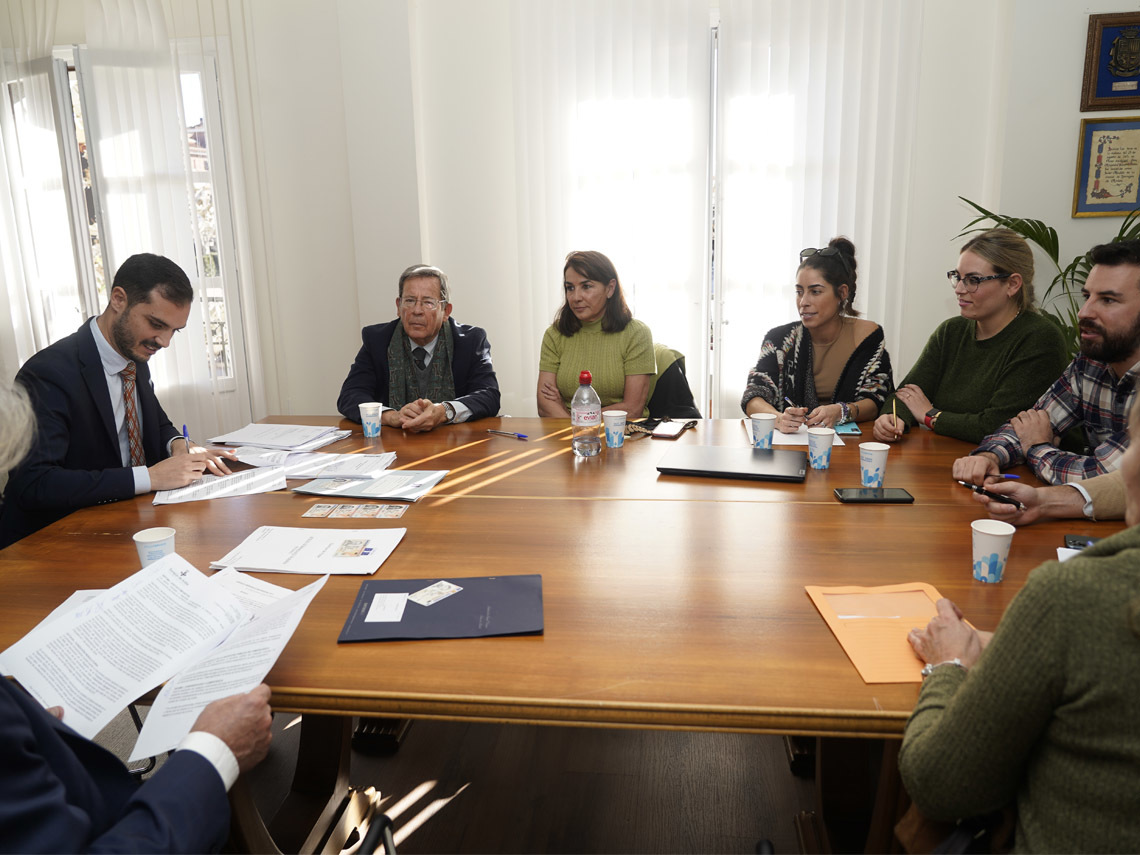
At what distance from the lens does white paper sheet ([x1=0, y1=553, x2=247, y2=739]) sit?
106cm

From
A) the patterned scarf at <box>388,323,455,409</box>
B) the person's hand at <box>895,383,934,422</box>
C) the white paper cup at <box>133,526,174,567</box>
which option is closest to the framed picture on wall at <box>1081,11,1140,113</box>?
the person's hand at <box>895,383,934,422</box>

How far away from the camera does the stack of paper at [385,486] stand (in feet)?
6.23

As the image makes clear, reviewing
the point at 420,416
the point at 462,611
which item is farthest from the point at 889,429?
the point at 462,611

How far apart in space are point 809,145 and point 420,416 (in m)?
2.70

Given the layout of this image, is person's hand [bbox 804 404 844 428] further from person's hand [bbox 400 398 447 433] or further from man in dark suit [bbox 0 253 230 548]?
man in dark suit [bbox 0 253 230 548]

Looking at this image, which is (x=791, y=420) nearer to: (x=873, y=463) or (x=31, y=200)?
(x=873, y=463)

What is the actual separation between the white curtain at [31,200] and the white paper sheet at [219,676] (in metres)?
4.26

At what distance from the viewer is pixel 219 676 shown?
109 cm

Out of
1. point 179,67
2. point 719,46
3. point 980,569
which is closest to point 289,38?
point 179,67

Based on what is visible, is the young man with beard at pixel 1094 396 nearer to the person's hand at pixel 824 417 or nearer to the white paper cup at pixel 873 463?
the white paper cup at pixel 873 463

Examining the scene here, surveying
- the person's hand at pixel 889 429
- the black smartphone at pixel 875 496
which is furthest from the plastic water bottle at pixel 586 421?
the person's hand at pixel 889 429

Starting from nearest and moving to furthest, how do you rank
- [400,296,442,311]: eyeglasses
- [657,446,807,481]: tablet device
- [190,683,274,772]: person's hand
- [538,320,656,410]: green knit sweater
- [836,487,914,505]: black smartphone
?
[190,683,274,772]: person's hand
[836,487,914,505]: black smartphone
[657,446,807,481]: tablet device
[400,296,442,311]: eyeglasses
[538,320,656,410]: green knit sweater

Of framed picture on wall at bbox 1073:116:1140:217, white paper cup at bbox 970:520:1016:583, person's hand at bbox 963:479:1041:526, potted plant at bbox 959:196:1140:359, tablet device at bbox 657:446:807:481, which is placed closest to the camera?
white paper cup at bbox 970:520:1016:583

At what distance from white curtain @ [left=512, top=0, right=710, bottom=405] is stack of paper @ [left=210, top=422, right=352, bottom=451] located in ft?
6.53
